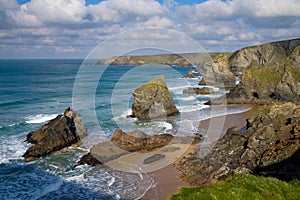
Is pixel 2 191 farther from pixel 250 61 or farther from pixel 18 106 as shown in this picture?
pixel 250 61

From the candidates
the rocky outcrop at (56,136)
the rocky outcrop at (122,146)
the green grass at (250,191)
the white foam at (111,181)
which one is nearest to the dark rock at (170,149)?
the rocky outcrop at (122,146)

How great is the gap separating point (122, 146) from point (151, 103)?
14.6 meters

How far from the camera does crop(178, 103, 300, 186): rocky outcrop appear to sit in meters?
17.8

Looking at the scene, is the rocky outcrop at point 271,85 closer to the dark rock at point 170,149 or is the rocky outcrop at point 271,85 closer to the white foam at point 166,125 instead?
the white foam at point 166,125

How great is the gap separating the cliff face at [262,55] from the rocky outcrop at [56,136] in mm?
103576

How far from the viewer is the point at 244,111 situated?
4309 centimetres

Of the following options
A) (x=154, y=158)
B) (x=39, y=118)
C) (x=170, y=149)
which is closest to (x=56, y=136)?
(x=154, y=158)

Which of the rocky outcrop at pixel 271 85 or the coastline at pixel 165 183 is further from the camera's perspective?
the rocky outcrop at pixel 271 85

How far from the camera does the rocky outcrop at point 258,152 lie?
17797 millimetres

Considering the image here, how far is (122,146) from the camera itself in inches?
1019

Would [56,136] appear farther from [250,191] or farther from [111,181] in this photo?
[250,191]

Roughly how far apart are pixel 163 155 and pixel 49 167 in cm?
951

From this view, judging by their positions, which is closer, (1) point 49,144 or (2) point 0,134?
(1) point 49,144

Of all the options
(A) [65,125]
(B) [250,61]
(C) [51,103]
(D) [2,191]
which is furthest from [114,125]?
(B) [250,61]
